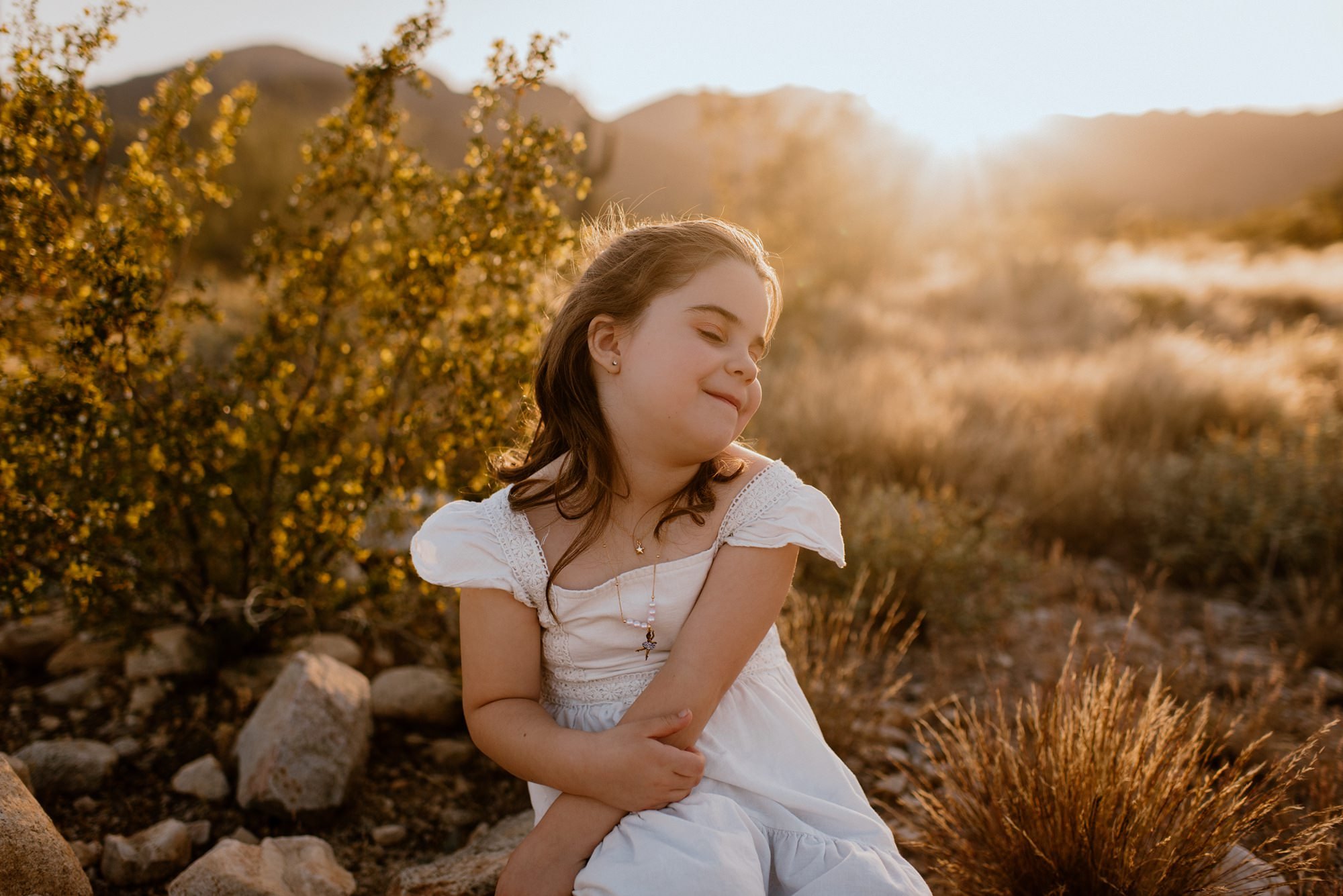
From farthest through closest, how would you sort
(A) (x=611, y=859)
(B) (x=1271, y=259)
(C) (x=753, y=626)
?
1. (B) (x=1271, y=259)
2. (C) (x=753, y=626)
3. (A) (x=611, y=859)

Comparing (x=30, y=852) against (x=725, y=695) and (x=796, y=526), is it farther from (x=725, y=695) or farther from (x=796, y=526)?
(x=796, y=526)

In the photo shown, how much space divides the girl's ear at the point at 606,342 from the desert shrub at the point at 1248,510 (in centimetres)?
379

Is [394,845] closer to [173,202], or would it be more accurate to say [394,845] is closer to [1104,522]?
[173,202]

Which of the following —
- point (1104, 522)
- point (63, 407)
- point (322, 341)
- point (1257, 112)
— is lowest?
point (1104, 522)

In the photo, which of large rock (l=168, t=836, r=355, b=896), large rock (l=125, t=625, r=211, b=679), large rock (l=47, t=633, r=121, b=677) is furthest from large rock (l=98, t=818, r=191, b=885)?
large rock (l=47, t=633, r=121, b=677)

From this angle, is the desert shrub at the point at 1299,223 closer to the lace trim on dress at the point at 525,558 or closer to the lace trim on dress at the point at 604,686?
the lace trim on dress at the point at 604,686

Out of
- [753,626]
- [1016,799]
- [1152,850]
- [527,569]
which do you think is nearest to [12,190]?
[527,569]

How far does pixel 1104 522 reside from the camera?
460 centimetres

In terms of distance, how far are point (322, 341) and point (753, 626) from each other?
2073mm

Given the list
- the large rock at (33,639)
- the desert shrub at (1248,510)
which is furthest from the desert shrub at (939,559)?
the large rock at (33,639)

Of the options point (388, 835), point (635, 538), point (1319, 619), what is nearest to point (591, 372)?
point (635, 538)

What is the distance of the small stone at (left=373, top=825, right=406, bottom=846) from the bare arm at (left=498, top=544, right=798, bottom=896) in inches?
42.4

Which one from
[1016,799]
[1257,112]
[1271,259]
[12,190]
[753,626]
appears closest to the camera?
[753,626]

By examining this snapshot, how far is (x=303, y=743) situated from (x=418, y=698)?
0.52 metres
